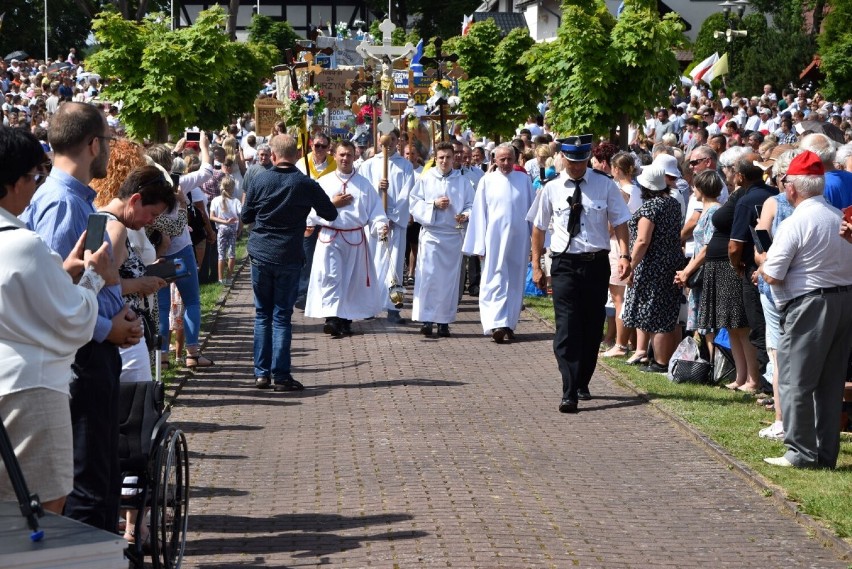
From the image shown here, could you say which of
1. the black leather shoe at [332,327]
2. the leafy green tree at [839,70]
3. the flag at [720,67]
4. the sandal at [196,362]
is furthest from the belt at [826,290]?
the flag at [720,67]

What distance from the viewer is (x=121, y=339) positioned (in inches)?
215

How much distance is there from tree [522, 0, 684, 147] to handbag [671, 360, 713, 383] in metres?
6.52

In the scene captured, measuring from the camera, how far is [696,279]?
11.9 m

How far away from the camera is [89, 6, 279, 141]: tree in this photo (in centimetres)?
2017

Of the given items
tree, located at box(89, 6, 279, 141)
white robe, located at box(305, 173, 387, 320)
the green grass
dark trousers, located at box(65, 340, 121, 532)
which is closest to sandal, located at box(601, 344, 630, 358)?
the green grass

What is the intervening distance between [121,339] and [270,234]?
658cm

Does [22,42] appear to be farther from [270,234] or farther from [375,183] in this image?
[270,234]

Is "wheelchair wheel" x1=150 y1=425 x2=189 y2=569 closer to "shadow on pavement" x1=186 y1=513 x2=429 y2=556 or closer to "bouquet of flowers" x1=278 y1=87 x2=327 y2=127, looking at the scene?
"shadow on pavement" x1=186 y1=513 x2=429 y2=556

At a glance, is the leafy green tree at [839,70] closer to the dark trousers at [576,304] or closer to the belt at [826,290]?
the dark trousers at [576,304]

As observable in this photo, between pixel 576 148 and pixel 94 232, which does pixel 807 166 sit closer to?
pixel 576 148

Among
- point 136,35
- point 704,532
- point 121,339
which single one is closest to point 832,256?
point 704,532

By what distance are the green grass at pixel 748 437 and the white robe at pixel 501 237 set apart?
209cm

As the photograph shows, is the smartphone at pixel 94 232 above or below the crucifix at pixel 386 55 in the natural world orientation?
below

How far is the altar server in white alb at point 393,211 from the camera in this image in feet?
55.3
